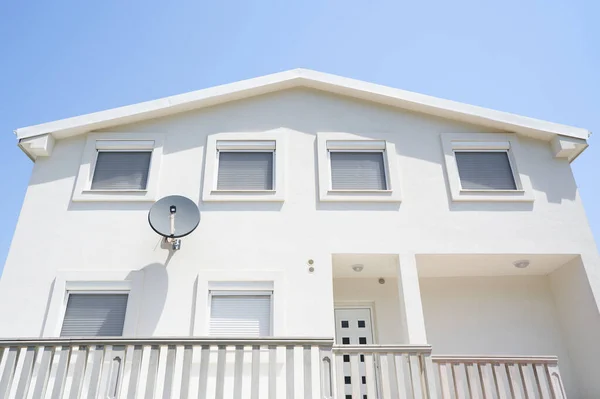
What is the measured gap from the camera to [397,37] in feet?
30.3

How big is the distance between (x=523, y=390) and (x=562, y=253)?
3.07 m

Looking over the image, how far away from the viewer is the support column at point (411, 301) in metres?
7.55

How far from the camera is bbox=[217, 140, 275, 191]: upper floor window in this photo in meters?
9.24

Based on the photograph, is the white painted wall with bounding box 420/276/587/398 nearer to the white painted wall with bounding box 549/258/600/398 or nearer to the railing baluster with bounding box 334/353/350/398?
the white painted wall with bounding box 549/258/600/398

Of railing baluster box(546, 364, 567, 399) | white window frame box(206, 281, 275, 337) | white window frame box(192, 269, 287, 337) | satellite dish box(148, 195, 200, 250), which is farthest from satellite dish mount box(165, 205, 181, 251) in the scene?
railing baluster box(546, 364, 567, 399)

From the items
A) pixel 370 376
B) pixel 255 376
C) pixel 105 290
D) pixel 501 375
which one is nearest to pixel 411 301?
pixel 501 375

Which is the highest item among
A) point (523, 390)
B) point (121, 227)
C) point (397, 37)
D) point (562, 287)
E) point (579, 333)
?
point (397, 37)

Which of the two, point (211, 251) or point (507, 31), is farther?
point (507, 31)

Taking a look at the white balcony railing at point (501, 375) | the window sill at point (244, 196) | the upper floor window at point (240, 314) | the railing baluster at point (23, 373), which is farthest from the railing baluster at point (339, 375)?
the railing baluster at point (23, 373)

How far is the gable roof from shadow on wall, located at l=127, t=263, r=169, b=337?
11.8ft

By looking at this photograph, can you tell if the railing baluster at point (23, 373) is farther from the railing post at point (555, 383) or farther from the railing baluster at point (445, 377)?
the railing post at point (555, 383)

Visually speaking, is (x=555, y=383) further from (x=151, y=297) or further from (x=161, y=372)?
(x=151, y=297)

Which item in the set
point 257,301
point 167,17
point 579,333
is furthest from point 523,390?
point 167,17

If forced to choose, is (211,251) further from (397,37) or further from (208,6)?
(397,37)
